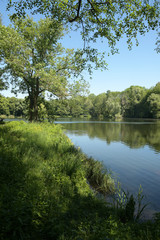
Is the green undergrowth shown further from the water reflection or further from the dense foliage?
the dense foliage

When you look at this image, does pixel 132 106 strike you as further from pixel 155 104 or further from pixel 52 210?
pixel 52 210

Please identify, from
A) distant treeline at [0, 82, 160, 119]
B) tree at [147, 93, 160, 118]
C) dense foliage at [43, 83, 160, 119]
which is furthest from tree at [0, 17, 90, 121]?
tree at [147, 93, 160, 118]

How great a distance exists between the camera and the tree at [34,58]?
15.8 m

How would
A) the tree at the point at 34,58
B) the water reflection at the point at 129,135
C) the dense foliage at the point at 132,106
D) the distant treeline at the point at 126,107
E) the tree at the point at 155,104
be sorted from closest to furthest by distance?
the tree at the point at 34,58
the water reflection at the point at 129,135
the tree at the point at 155,104
the distant treeline at the point at 126,107
the dense foliage at the point at 132,106

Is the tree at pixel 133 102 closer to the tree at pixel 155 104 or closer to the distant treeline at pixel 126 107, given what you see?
the distant treeline at pixel 126 107

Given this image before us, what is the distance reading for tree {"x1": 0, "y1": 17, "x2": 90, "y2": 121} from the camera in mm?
15797

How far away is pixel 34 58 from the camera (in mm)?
17656

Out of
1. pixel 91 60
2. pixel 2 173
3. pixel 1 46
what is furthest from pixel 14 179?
pixel 1 46

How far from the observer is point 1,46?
15781mm

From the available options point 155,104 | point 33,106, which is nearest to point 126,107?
point 155,104

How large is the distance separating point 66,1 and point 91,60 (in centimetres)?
313

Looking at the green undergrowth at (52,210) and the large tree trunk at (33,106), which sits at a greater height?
the large tree trunk at (33,106)

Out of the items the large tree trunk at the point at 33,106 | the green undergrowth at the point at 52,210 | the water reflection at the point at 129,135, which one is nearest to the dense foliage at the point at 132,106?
the water reflection at the point at 129,135

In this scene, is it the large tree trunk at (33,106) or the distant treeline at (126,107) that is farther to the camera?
the distant treeline at (126,107)
